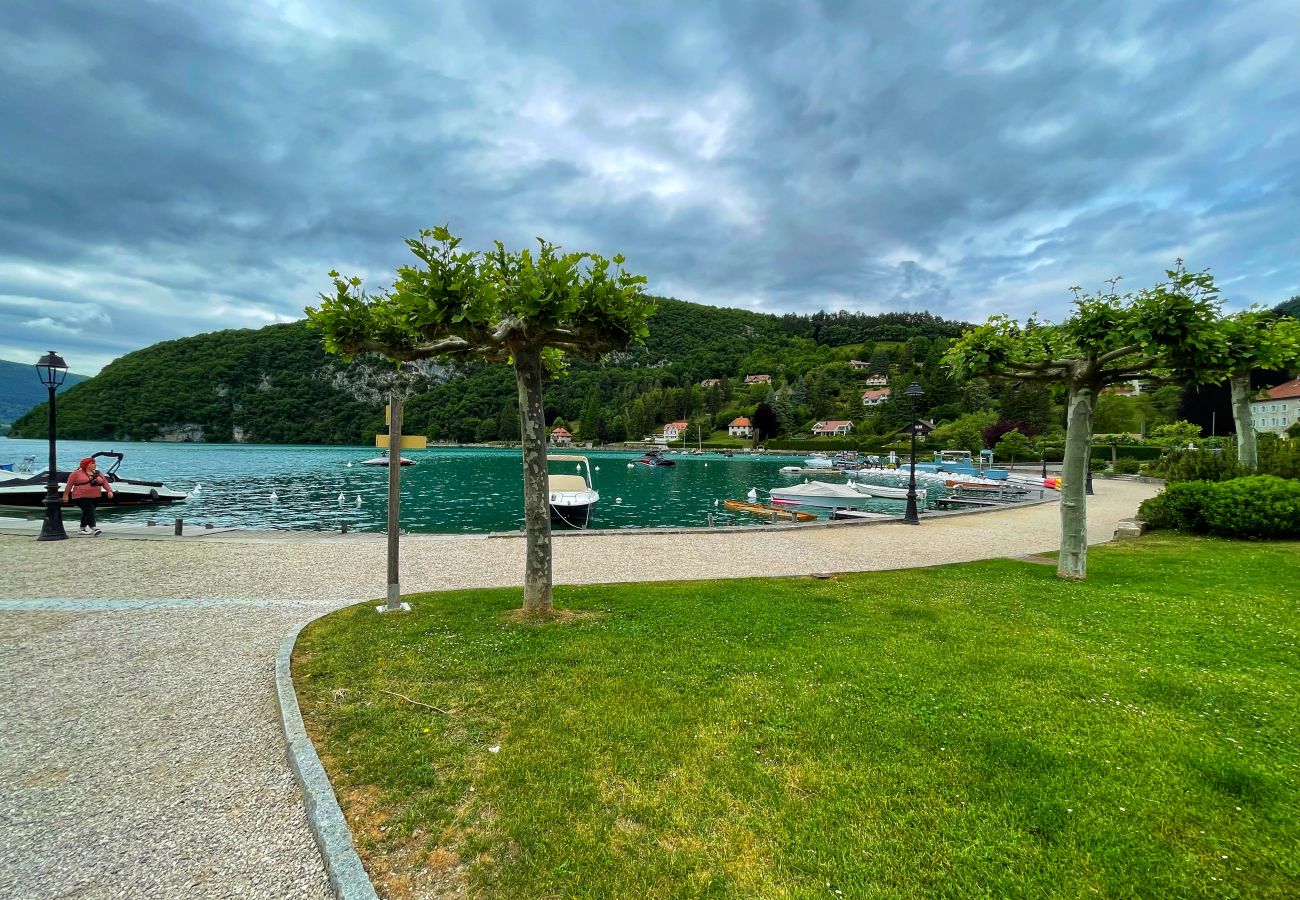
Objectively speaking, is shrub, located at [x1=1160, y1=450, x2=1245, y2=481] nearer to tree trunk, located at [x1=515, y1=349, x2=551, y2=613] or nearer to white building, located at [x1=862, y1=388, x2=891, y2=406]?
tree trunk, located at [x1=515, y1=349, x2=551, y2=613]

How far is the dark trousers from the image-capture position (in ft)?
45.6

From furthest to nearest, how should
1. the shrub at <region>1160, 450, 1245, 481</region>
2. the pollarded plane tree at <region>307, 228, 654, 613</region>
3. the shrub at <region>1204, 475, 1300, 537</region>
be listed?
1. the shrub at <region>1160, 450, 1245, 481</region>
2. the shrub at <region>1204, 475, 1300, 537</region>
3. the pollarded plane tree at <region>307, 228, 654, 613</region>

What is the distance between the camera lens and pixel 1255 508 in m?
12.7

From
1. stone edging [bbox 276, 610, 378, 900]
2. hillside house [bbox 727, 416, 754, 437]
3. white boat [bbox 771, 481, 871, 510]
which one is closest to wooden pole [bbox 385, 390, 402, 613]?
stone edging [bbox 276, 610, 378, 900]

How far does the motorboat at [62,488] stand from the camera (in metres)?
26.5

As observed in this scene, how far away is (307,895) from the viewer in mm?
2748

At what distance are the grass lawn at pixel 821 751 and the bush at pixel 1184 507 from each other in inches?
346

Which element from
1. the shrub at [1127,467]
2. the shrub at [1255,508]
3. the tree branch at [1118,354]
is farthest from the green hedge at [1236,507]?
the shrub at [1127,467]

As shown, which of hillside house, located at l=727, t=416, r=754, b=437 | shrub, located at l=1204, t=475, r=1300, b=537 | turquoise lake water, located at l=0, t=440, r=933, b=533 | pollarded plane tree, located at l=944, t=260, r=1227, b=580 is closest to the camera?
pollarded plane tree, located at l=944, t=260, r=1227, b=580

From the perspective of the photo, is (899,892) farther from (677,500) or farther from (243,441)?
(243,441)

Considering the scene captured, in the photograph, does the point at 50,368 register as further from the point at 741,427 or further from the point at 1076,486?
the point at 741,427

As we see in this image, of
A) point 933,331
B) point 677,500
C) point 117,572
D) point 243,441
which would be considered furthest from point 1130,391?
point 243,441

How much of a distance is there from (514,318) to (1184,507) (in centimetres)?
1713

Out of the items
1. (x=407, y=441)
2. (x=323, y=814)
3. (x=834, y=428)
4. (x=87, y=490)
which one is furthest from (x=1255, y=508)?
(x=834, y=428)
